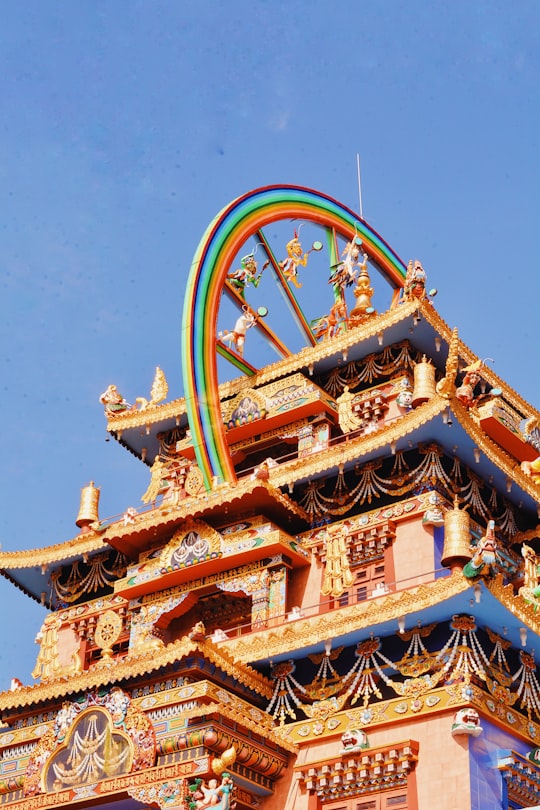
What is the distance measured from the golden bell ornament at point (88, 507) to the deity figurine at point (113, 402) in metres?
2.19

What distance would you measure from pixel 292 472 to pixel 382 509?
7.45 feet

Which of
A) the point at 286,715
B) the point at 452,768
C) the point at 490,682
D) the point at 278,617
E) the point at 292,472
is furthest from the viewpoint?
the point at 292,472

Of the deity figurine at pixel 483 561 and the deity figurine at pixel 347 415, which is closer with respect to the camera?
the deity figurine at pixel 483 561

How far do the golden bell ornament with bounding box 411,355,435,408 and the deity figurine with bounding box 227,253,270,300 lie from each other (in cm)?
662

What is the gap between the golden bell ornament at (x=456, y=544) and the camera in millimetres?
18922

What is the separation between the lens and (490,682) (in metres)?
19.0

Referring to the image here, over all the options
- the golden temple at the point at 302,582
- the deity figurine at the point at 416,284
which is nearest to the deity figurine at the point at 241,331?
the golden temple at the point at 302,582

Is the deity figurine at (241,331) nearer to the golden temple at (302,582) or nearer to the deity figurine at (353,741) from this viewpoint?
the golden temple at (302,582)

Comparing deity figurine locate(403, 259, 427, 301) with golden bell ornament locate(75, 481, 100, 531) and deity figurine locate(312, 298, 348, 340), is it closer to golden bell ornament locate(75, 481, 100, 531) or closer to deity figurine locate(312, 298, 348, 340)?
deity figurine locate(312, 298, 348, 340)

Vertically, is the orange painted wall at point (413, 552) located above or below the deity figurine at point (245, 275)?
below

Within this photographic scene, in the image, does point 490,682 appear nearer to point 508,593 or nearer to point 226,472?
point 508,593

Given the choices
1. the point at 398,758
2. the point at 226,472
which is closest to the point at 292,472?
the point at 226,472

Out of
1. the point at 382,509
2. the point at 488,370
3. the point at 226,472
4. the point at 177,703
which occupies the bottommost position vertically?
the point at 177,703

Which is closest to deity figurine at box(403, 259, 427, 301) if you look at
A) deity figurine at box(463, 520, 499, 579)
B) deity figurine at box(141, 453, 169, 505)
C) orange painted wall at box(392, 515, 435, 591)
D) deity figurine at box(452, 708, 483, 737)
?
orange painted wall at box(392, 515, 435, 591)
